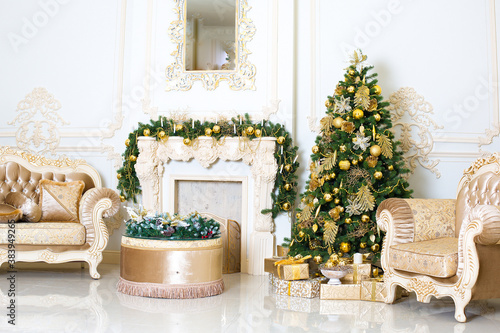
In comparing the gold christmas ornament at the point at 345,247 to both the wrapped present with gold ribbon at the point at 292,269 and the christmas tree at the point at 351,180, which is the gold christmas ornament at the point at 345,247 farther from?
the wrapped present with gold ribbon at the point at 292,269

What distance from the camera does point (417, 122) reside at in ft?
18.3

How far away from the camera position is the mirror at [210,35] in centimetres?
576

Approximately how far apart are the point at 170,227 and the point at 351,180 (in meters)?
1.78

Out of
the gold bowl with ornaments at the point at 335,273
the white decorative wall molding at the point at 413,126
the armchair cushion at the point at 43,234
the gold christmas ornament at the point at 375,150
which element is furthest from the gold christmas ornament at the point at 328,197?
the armchair cushion at the point at 43,234

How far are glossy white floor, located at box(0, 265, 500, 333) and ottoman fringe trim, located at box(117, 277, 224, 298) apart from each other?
0.22 feet

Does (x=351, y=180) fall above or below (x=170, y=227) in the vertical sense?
above

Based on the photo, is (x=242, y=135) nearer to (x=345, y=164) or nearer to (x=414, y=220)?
(x=345, y=164)

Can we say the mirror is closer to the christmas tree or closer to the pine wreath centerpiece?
the christmas tree

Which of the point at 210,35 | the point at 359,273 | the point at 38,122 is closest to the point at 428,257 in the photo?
the point at 359,273

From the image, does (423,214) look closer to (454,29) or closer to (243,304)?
(243,304)

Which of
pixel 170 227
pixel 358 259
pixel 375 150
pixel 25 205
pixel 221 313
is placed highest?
pixel 375 150

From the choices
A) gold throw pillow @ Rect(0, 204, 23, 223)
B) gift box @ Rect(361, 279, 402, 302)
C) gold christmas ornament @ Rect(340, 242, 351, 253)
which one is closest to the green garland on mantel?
gold christmas ornament @ Rect(340, 242, 351, 253)

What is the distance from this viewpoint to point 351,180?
465cm

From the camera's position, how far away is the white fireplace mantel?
539cm
